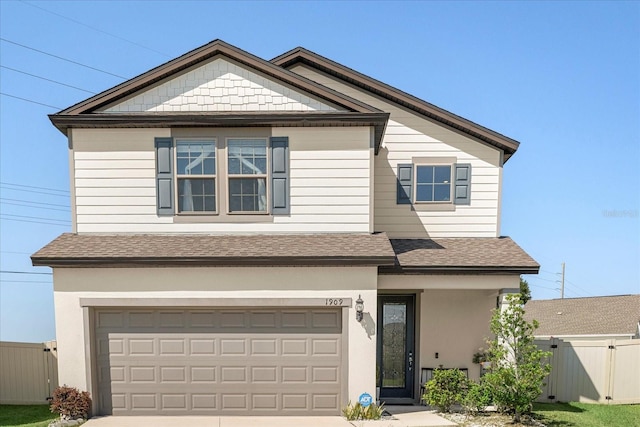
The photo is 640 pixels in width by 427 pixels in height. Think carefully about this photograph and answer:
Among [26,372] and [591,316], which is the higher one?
[26,372]

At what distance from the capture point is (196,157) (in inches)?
301

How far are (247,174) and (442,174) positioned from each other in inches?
201

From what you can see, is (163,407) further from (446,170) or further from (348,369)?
(446,170)

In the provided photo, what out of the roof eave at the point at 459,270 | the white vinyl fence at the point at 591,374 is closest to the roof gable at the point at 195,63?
the roof eave at the point at 459,270

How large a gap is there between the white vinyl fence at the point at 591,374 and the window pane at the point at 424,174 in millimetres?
5039

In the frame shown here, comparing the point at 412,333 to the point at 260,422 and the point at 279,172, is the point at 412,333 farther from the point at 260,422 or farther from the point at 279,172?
the point at 279,172

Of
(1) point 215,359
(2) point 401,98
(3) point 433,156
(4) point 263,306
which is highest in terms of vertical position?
(2) point 401,98

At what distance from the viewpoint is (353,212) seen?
770 cm

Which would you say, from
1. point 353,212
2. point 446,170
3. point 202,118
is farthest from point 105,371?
point 446,170

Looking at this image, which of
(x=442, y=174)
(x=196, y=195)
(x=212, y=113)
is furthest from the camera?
(x=442, y=174)

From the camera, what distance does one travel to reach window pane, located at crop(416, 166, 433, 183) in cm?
916

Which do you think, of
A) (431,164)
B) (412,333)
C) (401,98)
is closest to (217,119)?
(401,98)

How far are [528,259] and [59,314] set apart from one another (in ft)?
33.5

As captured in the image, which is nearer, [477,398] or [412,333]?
[477,398]
